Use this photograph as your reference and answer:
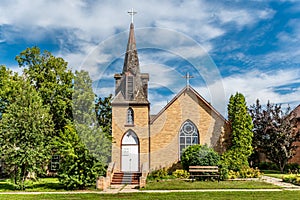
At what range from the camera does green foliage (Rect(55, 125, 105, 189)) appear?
16.0 metres

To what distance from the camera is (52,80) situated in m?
25.3

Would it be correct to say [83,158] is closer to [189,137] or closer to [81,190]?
[81,190]

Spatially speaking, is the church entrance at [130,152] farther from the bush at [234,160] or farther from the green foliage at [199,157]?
the bush at [234,160]

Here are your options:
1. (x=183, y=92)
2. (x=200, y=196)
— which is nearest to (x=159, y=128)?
(x=183, y=92)

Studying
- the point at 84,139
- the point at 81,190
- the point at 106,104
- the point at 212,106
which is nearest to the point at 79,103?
A: the point at 106,104

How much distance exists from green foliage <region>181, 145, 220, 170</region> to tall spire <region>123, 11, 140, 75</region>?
7.75 meters

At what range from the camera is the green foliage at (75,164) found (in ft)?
52.5

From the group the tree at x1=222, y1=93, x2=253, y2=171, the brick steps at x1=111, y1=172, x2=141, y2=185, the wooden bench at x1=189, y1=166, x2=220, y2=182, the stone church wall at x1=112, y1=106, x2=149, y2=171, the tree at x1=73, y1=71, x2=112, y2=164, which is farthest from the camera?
the stone church wall at x1=112, y1=106, x2=149, y2=171

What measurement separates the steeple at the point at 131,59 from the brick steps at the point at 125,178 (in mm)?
7982

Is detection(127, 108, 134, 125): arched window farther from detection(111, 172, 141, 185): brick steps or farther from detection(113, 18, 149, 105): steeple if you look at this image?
detection(111, 172, 141, 185): brick steps

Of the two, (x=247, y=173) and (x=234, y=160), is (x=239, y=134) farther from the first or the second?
(x=247, y=173)

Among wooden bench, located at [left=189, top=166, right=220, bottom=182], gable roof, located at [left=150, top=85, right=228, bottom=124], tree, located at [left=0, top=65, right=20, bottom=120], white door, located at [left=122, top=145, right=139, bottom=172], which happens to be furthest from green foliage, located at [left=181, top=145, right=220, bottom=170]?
tree, located at [left=0, top=65, right=20, bottom=120]

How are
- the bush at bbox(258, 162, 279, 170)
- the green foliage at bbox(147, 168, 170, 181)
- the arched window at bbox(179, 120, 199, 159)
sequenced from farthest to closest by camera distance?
the bush at bbox(258, 162, 279, 170)
the arched window at bbox(179, 120, 199, 159)
the green foliage at bbox(147, 168, 170, 181)

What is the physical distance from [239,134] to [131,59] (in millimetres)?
10153
